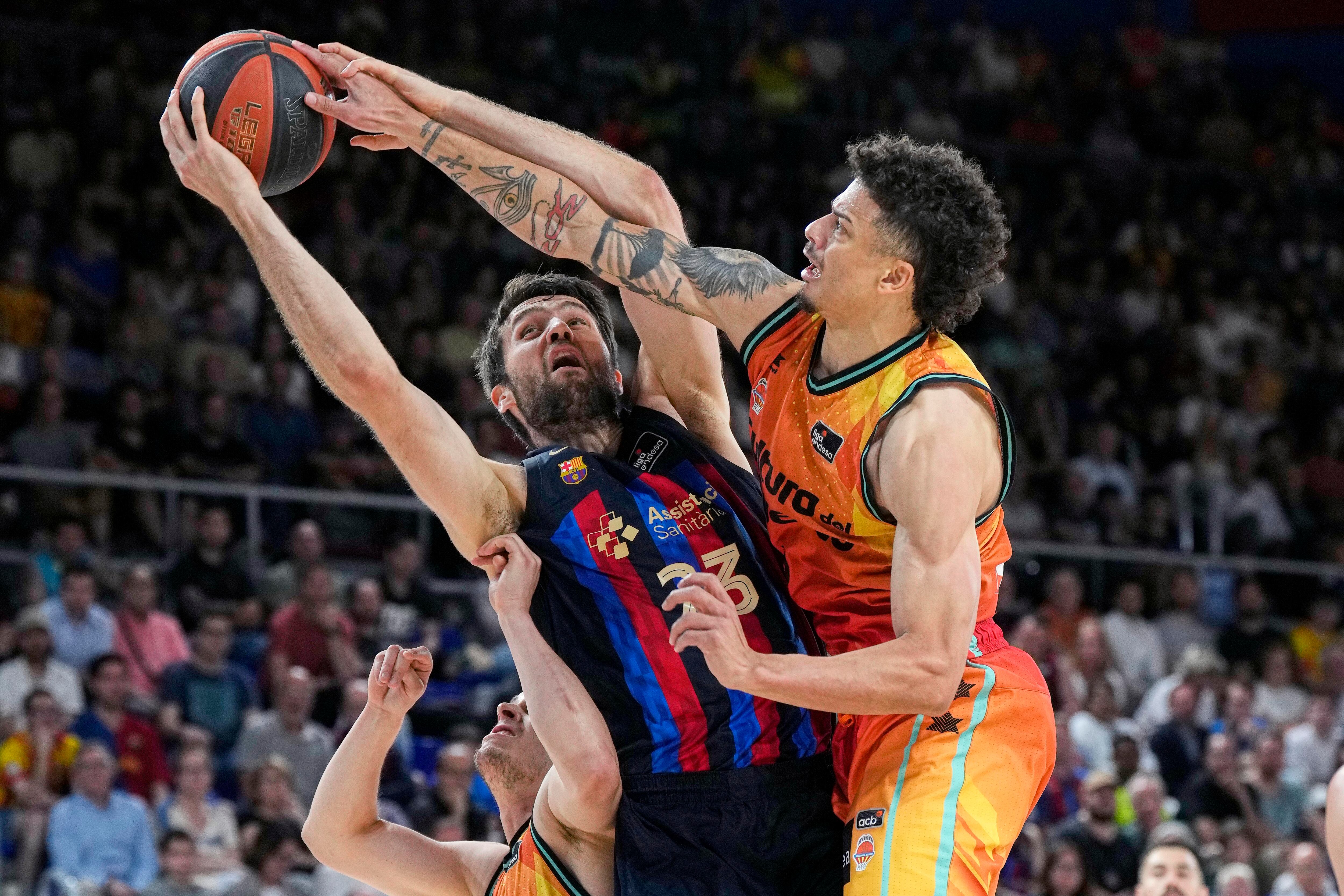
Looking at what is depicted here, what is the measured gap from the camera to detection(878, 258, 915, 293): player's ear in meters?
3.84

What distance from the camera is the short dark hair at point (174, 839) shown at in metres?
7.67

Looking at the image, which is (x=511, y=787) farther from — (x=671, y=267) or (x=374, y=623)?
(x=374, y=623)

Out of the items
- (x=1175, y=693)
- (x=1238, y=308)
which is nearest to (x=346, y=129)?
(x=1175, y=693)

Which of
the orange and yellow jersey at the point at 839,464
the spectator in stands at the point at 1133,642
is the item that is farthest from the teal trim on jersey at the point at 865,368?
Result: the spectator in stands at the point at 1133,642

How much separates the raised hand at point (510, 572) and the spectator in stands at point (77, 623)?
5.32 meters

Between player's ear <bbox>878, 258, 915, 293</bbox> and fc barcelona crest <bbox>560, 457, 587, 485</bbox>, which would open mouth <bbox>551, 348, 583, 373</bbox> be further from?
player's ear <bbox>878, 258, 915, 293</bbox>

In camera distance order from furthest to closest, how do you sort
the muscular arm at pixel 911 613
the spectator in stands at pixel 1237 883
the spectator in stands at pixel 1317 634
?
the spectator in stands at pixel 1317 634 < the spectator in stands at pixel 1237 883 < the muscular arm at pixel 911 613

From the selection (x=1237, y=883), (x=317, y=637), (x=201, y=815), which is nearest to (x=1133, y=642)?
(x=1237, y=883)

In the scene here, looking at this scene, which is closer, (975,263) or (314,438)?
(975,263)

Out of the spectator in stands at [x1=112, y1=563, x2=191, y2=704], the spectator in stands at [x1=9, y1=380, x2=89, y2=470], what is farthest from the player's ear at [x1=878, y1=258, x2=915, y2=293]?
the spectator in stands at [x1=9, y1=380, x2=89, y2=470]

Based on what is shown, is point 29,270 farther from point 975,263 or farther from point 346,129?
point 975,263

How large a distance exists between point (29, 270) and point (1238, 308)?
10.8m

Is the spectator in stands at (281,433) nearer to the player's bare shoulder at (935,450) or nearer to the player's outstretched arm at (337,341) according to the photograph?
the player's outstretched arm at (337,341)

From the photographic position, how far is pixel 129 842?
791 cm
